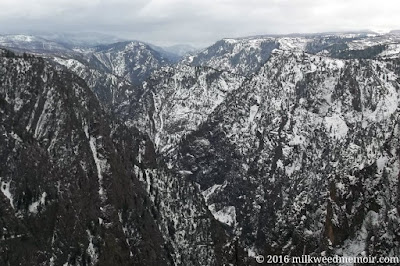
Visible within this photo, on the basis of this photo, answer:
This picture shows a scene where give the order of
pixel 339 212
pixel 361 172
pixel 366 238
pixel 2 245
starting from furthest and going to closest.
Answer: pixel 2 245 → pixel 361 172 → pixel 339 212 → pixel 366 238

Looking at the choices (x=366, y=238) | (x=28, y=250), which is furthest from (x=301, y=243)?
(x=28, y=250)

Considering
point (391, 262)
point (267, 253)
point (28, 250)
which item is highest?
point (391, 262)

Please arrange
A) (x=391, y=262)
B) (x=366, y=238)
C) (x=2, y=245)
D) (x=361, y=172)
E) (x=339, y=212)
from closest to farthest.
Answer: (x=391, y=262)
(x=366, y=238)
(x=339, y=212)
(x=361, y=172)
(x=2, y=245)

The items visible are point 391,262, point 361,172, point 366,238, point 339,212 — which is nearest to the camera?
point 391,262

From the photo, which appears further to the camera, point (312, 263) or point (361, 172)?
point (361, 172)

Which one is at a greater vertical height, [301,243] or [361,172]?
[361,172]

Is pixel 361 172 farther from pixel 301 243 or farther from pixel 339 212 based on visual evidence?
pixel 301 243

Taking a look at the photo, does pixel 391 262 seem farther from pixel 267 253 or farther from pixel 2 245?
pixel 2 245

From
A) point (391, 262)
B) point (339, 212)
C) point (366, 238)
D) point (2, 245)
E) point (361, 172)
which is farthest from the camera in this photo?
point (2, 245)

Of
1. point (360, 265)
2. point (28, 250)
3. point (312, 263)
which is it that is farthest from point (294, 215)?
point (28, 250)
